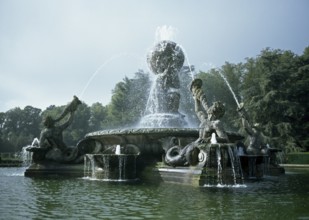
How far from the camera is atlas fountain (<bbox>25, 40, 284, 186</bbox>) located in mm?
10281

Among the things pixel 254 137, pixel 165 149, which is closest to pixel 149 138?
pixel 165 149

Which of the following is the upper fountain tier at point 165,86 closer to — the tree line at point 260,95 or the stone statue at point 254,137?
the stone statue at point 254,137

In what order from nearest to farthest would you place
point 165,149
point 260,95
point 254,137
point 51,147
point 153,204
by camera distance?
point 153,204
point 165,149
point 51,147
point 254,137
point 260,95

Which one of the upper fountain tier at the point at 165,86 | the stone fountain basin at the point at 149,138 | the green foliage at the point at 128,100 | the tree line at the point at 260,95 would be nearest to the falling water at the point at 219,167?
the stone fountain basin at the point at 149,138

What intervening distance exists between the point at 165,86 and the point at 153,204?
10.4 metres

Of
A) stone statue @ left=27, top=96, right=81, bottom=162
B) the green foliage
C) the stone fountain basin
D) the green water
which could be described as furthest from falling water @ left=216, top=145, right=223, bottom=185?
the green foliage

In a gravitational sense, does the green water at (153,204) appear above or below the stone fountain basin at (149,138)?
below

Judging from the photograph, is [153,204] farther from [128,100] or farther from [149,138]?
[128,100]

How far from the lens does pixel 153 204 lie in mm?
6887

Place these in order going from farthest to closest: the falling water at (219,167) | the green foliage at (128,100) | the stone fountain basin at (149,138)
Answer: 1. the green foliage at (128,100)
2. the stone fountain basin at (149,138)
3. the falling water at (219,167)

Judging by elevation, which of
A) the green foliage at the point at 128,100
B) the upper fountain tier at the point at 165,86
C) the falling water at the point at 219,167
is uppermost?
the green foliage at the point at 128,100

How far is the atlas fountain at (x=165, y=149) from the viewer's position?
1028cm

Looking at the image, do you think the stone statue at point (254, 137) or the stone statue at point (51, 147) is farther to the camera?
the stone statue at point (254, 137)

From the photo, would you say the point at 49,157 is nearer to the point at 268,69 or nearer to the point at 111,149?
the point at 111,149
